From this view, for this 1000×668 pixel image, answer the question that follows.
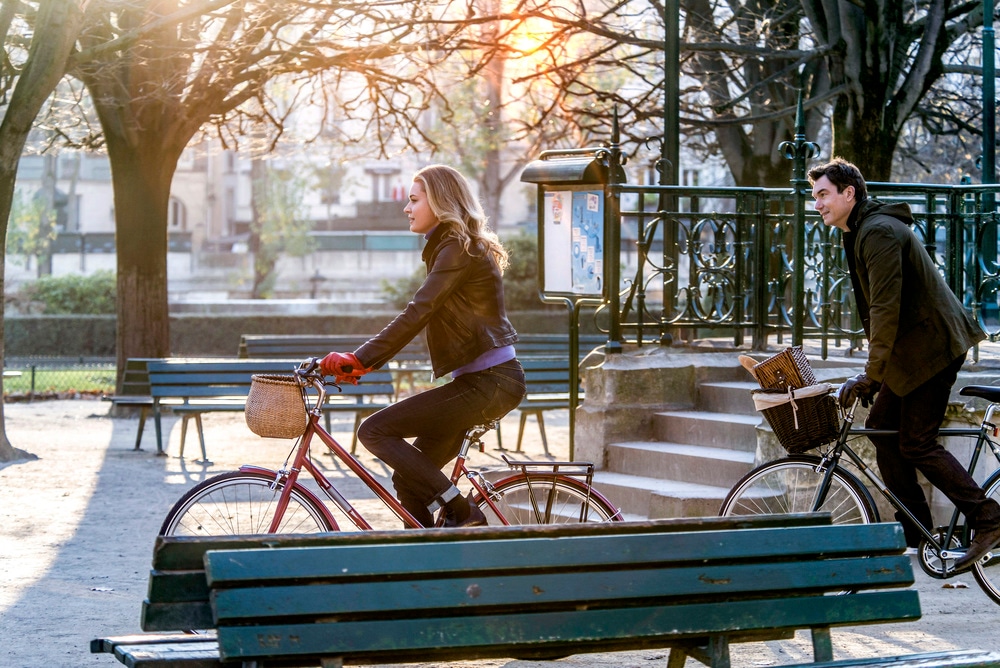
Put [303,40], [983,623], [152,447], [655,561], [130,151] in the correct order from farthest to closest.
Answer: [130,151] < [303,40] < [152,447] < [983,623] < [655,561]

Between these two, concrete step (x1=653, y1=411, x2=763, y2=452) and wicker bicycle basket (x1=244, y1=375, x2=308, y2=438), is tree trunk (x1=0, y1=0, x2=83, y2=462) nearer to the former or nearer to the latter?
concrete step (x1=653, y1=411, x2=763, y2=452)

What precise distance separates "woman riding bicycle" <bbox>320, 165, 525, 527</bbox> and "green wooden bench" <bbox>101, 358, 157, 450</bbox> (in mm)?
7672

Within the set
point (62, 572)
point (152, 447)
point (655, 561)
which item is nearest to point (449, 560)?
point (655, 561)

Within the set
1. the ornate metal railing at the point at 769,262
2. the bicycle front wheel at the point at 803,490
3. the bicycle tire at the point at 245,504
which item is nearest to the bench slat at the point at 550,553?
the bicycle tire at the point at 245,504

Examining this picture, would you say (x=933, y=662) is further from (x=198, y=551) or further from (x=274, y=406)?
(x=274, y=406)

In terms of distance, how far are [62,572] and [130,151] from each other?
8.88m

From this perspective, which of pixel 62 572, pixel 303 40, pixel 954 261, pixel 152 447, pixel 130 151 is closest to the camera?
pixel 62 572

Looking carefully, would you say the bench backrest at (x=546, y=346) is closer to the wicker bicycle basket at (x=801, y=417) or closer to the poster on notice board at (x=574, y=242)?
the poster on notice board at (x=574, y=242)

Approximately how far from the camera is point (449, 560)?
12.2ft

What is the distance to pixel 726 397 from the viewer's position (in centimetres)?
910

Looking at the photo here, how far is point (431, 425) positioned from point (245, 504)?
86 centimetres

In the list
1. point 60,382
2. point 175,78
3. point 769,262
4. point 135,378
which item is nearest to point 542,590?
point 769,262

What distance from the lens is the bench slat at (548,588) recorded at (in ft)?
11.7

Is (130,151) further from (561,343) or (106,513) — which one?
(106,513)
